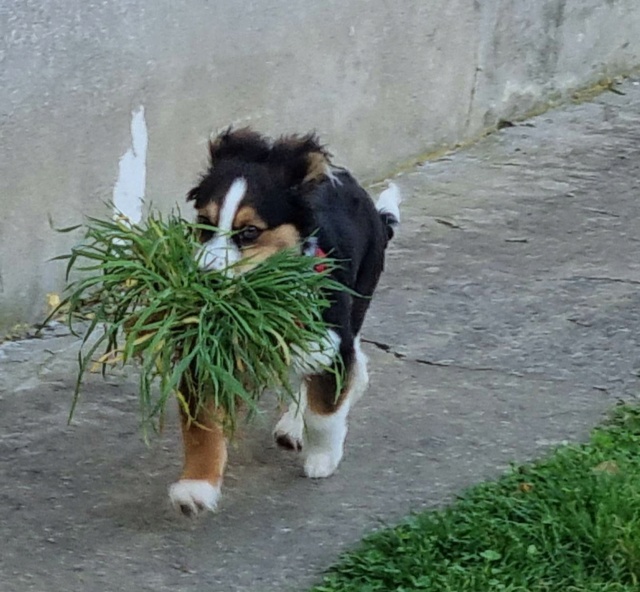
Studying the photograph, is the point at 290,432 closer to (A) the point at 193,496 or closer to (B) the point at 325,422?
(B) the point at 325,422

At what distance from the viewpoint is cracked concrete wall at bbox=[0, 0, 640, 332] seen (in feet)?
16.2

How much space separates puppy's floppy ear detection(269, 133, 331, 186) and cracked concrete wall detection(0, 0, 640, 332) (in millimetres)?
1486

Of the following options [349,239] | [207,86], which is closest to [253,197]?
[349,239]

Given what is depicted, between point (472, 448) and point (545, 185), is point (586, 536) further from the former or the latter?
point (545, 185)

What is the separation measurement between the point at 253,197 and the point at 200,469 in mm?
771

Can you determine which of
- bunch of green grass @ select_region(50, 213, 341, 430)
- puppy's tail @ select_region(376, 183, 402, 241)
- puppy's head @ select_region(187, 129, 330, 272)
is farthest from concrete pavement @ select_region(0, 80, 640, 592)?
puppy's head @ select_region(187, 129, 330, 272)

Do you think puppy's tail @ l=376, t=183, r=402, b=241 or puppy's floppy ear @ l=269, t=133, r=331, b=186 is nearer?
puppy's floppy ear @ l=269, t=133, r=331, b=186

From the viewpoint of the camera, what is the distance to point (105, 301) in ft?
12.1

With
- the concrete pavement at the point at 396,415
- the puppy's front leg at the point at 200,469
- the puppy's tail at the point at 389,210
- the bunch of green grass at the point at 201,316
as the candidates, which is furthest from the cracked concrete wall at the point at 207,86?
the puppy's front leg at the point at 200,469

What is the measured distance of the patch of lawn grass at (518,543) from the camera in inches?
134

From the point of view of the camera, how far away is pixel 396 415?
4.45 meters

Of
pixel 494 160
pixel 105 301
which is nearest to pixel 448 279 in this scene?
pixel 494 160

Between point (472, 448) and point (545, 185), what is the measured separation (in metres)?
2.94

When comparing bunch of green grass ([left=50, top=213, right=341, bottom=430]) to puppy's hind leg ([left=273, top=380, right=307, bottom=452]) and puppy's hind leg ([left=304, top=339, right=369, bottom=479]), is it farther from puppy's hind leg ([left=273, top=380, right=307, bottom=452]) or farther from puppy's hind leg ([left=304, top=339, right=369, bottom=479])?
puppy's hind leg ([left=273, top=380, right=307, bottom=452])
